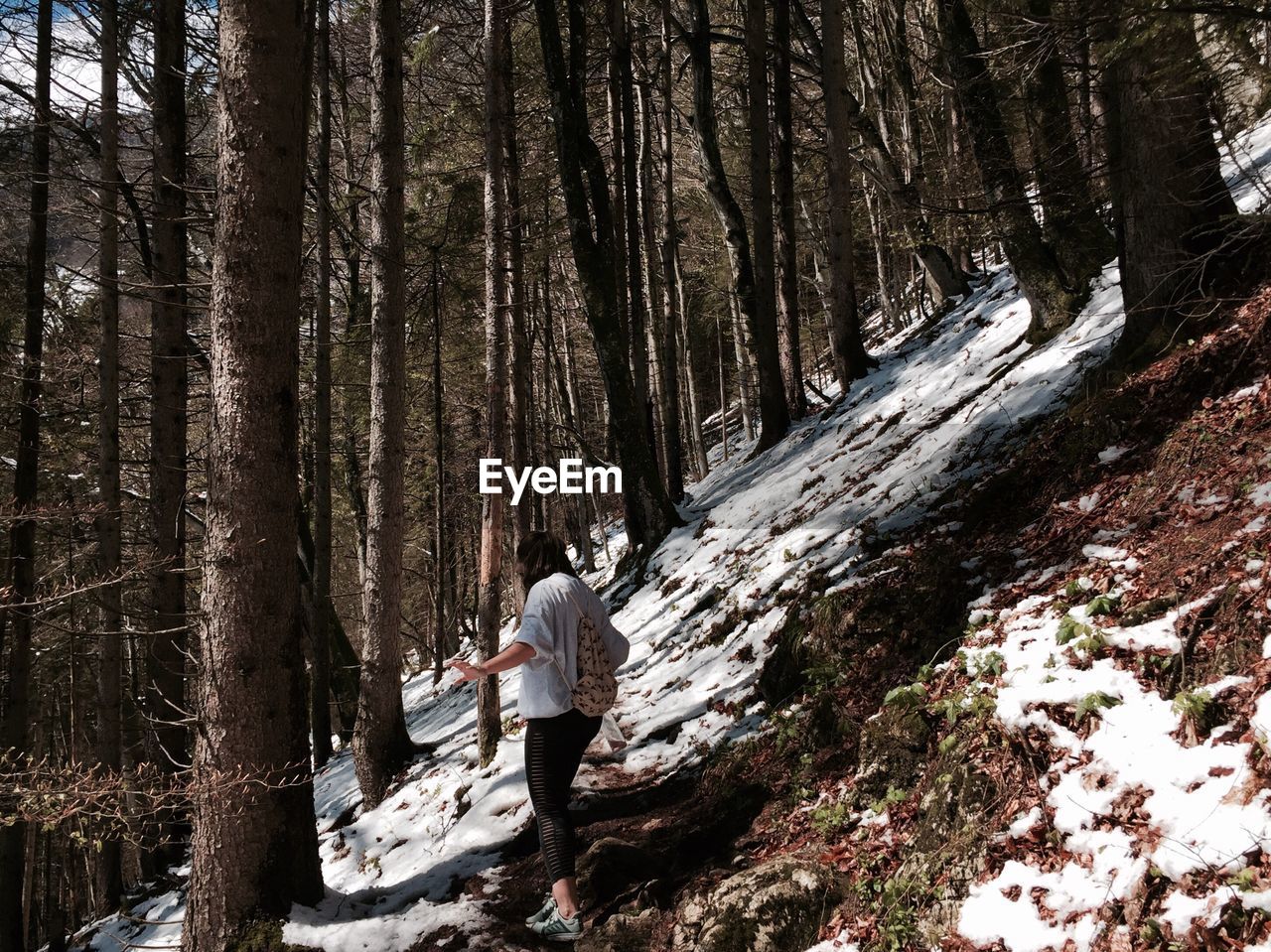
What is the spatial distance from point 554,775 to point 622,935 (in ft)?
2.64

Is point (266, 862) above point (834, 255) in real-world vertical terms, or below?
below

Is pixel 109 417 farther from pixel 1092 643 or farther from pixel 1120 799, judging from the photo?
pixel 1120 799

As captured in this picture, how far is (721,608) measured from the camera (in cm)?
806

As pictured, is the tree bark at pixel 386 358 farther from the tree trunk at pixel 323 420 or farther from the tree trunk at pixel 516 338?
the tree trunk at pixel 323 420

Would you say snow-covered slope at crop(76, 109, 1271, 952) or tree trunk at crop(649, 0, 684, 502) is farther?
tree trunk at crop(649, 0, 684, 502)

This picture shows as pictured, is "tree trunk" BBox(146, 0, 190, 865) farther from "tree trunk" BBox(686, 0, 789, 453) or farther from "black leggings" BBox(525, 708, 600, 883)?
"tree trunk" BBox(686, 0, 789, 453)

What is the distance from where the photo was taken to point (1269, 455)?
13.0 feet

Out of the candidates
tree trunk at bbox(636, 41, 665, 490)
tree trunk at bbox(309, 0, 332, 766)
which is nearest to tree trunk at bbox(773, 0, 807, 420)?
tree trunk at bbox(636, 41, 665, 490)

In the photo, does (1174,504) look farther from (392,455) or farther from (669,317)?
(669,317)

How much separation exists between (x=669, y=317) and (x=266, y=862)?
12087 mm

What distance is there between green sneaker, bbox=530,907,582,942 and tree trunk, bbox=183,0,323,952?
1333 mm

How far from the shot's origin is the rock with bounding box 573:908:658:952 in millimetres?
3875

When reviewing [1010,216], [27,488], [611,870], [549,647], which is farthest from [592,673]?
[27,488]

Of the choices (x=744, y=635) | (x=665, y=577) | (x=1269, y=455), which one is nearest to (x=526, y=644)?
(x=744, y=635)
